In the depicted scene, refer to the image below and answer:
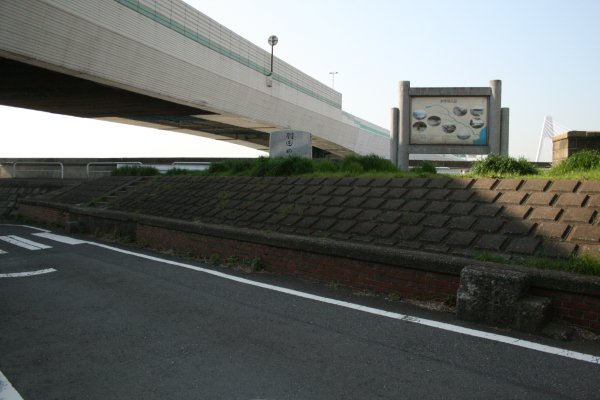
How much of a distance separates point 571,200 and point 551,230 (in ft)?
2.34

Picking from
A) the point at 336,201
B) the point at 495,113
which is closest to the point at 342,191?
the point at 336,201

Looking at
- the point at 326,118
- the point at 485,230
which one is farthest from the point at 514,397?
the point at 326,118

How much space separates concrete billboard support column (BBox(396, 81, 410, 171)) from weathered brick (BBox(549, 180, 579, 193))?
7.59 m

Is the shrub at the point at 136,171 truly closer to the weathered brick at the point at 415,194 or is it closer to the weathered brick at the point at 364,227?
the weathered brick at the point at 364,227

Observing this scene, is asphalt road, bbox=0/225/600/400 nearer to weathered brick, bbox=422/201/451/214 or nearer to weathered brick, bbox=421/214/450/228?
weathered brick, bbox=421/214/450/228

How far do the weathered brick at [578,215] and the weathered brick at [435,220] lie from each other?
5.05 ft

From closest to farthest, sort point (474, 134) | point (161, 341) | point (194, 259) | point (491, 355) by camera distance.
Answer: point (491, 355), point (161, 341), point (194, 259), point (474, 134)

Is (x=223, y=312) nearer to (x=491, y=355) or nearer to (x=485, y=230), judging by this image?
(x=491, y=355)

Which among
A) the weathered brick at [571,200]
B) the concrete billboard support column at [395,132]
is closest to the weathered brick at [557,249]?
the weathered brick at [571,200]

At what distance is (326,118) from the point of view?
53219mm

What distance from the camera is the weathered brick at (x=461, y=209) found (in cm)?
694

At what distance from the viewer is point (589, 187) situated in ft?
21.0

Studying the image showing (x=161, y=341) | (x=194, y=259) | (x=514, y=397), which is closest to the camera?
(x=514, y=397)

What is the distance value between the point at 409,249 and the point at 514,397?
321cm
